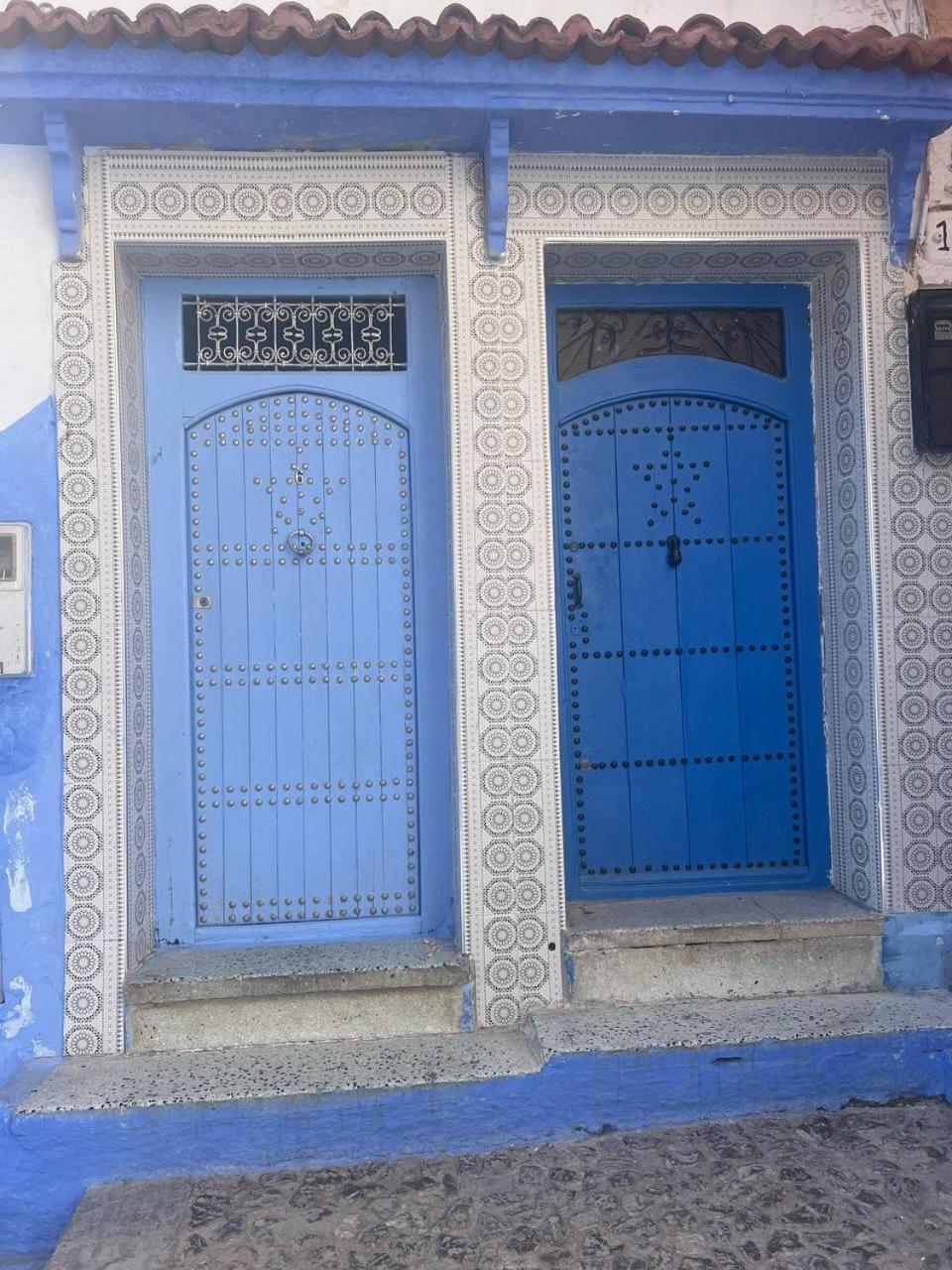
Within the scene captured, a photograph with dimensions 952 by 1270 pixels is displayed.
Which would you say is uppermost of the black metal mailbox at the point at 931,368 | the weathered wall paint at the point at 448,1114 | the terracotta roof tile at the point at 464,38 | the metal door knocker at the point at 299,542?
the terracotta roof tile at the point at 464,38

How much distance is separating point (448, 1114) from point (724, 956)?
1173 millimetres

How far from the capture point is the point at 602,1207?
3.11 meters

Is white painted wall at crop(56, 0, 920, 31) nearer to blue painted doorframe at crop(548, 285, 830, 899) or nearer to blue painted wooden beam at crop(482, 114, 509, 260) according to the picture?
blue painted wooden beam at crop(482, 114, 509, 260)

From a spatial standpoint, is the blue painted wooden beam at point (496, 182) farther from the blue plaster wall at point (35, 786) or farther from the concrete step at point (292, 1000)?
the concrete step at point (292, 1000)

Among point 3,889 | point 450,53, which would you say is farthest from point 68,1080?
point 450,53

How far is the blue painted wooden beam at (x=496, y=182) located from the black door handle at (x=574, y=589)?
4.23 ft

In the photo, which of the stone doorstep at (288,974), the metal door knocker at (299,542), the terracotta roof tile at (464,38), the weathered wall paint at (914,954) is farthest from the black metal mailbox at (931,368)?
the stone doorstep at (288,974)

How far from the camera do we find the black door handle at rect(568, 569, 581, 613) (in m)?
4.40

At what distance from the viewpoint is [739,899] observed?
4.24 meters

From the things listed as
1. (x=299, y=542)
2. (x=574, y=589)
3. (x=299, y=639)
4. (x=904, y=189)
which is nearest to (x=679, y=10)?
(x=904, y=189)

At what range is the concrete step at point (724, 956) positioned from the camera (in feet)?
12.7

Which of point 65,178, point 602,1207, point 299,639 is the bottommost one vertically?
point 602,1207

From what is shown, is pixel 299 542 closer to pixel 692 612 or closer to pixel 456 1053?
pixel 692 612

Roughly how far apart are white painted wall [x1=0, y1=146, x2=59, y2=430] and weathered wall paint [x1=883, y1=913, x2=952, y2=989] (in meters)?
3.69
